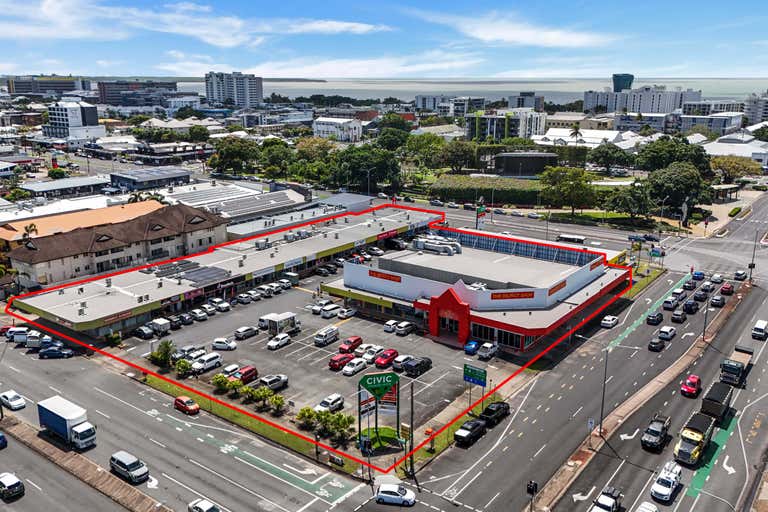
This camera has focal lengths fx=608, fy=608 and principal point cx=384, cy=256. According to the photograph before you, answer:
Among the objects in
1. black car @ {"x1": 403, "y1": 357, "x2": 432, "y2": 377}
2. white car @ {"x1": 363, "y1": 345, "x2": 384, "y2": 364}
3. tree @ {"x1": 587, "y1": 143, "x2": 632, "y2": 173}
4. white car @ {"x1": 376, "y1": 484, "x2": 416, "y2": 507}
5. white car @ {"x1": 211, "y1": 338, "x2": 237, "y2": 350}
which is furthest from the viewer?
tree @ {"x1": 587, "y1": 143, "x2": 632, "y2": 173}

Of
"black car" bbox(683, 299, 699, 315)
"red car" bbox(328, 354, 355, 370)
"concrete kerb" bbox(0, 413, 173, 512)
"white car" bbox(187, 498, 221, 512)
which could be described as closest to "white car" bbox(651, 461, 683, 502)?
"white car" bbox(187, 498, 221, 512)

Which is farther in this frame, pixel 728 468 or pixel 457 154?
pixel 457 154

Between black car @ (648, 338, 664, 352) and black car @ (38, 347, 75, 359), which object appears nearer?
black car @ (38, 347, 75, 359)

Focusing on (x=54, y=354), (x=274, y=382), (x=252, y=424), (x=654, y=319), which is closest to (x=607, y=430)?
(x=654, y=319)

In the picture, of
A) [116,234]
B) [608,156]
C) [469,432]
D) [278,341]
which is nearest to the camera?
[469,432]

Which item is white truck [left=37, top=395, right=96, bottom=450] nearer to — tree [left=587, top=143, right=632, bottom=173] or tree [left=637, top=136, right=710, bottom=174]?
tree [left=637, top=136, right=710, bottom=174]

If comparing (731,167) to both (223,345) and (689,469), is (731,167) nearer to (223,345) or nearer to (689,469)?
(689,469)
